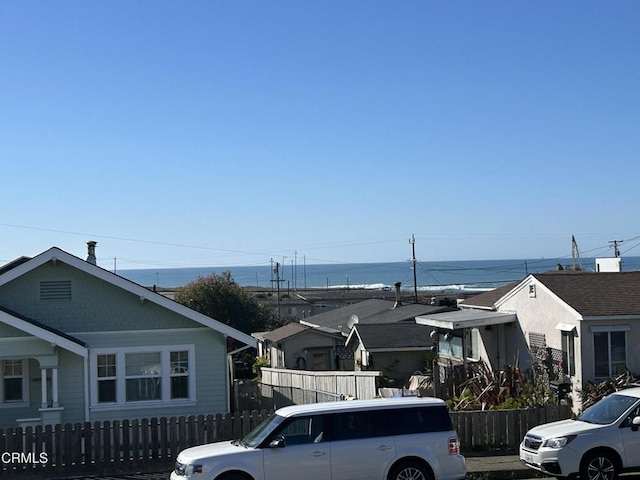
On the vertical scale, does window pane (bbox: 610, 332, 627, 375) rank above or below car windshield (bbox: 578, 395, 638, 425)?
above

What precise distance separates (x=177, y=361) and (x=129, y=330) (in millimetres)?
1489

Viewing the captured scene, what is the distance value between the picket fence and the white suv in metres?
3.57

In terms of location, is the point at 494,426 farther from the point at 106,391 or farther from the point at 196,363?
the point at 106,391

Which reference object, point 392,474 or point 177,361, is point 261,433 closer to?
point 392,474

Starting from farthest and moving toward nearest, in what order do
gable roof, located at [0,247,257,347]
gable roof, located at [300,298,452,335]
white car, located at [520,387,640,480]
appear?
gable roof, located at [300,298,452,335]
gable roof, located at [0,247,257,347]
white car, located at [520,387,640,480]

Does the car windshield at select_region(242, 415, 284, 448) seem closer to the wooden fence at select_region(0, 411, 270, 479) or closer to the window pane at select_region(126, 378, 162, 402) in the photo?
the wooden fence at select_region(0, 411, 270, 479)

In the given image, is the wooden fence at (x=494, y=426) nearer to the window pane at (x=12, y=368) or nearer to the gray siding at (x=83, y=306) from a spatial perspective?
the gray siding at (x=83, y=306)

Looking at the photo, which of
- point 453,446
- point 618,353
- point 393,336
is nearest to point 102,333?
point 453,446

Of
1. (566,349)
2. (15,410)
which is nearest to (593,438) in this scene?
(566,349)

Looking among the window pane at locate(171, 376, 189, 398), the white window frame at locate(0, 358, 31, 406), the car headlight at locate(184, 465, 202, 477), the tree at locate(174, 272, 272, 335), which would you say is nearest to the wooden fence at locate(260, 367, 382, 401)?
the window pane at locate(171, 376, 189, 398)

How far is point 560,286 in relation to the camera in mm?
25109

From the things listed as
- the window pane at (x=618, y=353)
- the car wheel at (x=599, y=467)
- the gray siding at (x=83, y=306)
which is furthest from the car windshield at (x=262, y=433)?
the window pane at (x=618, y=353)

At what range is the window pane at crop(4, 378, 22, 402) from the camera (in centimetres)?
2145

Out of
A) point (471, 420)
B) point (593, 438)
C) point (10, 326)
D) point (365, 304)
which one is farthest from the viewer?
point (365, 304)
